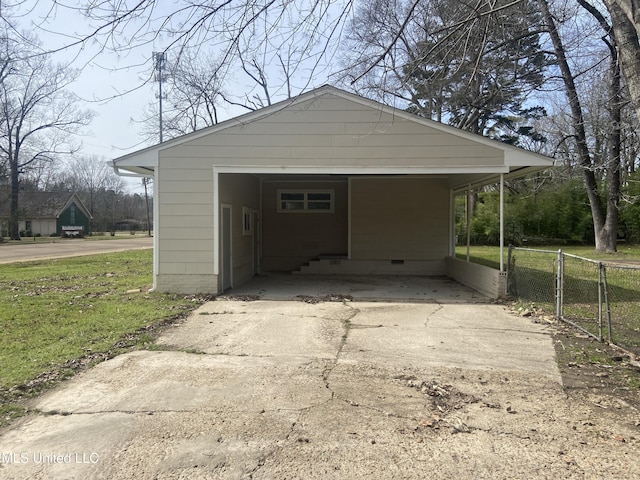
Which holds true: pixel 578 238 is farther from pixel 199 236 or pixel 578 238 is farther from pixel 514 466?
pixel 514 466

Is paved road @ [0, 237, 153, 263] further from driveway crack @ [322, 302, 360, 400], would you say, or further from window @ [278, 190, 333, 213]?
driveway crack @ [322, 302, 360, 400]

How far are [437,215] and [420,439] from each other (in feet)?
35.3

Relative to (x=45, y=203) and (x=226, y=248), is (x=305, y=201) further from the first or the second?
(x=45, y=203)

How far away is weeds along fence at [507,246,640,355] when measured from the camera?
604 centimetres

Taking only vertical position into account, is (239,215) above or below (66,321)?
above

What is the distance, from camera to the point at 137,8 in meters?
4.03

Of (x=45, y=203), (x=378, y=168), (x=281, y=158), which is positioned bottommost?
(x=378, y=168)

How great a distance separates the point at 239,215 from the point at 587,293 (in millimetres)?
8039

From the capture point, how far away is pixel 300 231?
1437cm

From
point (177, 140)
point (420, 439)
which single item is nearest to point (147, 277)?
point (177, 140)

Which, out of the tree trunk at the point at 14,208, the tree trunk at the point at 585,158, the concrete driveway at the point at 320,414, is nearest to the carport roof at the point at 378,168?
the concrete driveway at the point at 320,414

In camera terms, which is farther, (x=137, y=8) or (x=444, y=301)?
(x=444, y=301)

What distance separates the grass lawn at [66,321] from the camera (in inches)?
181

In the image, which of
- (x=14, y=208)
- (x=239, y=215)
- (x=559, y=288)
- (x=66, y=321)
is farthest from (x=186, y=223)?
(x=14, y=208)
